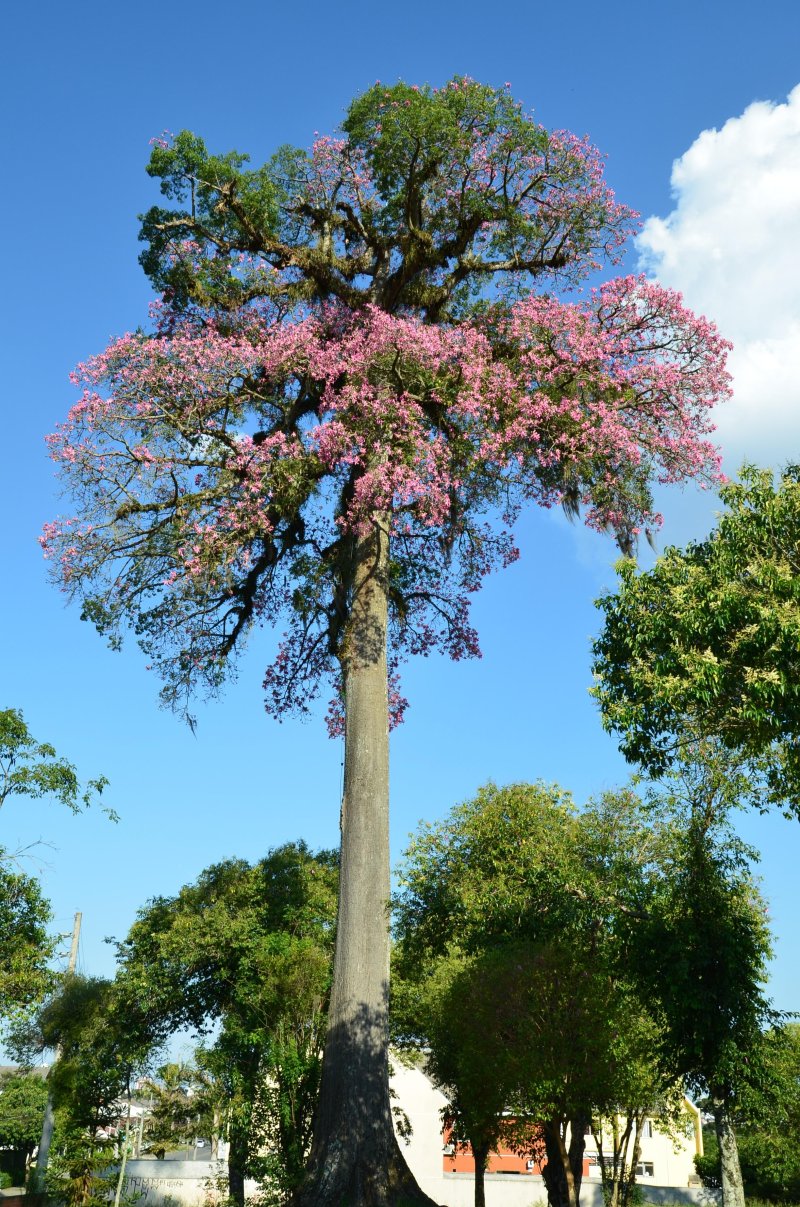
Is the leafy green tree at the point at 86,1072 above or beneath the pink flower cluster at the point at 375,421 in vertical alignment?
beneath

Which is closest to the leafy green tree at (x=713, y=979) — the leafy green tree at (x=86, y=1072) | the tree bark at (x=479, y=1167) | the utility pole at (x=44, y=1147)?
the tree bark at (x=479, y=1167)

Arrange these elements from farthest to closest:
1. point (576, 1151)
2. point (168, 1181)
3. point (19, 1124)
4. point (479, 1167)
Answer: point (19, 1124) → point (168, 1181) → point (479, 1167) → point (576, 1151)

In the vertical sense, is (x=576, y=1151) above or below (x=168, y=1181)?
above

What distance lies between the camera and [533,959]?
18.3 meters

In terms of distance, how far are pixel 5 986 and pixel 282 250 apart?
56.1 ft

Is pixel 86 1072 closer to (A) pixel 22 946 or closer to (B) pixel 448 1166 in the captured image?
(A) pixel 22 946

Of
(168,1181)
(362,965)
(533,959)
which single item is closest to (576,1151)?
(533,959)

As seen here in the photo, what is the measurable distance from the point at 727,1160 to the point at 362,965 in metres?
7.78

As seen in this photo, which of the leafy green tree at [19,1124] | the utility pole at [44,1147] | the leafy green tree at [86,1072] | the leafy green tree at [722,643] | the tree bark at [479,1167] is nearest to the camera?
the leafy green tree at [722,643]

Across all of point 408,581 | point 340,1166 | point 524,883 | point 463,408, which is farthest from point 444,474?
point 340,1166

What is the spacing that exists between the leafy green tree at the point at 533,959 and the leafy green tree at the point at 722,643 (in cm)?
570

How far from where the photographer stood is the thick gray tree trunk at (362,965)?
1391cm

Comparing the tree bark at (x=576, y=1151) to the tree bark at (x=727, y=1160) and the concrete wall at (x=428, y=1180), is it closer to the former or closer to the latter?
the tree bark at (x=727, y=1160)

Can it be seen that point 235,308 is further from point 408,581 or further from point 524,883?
point 524,883
